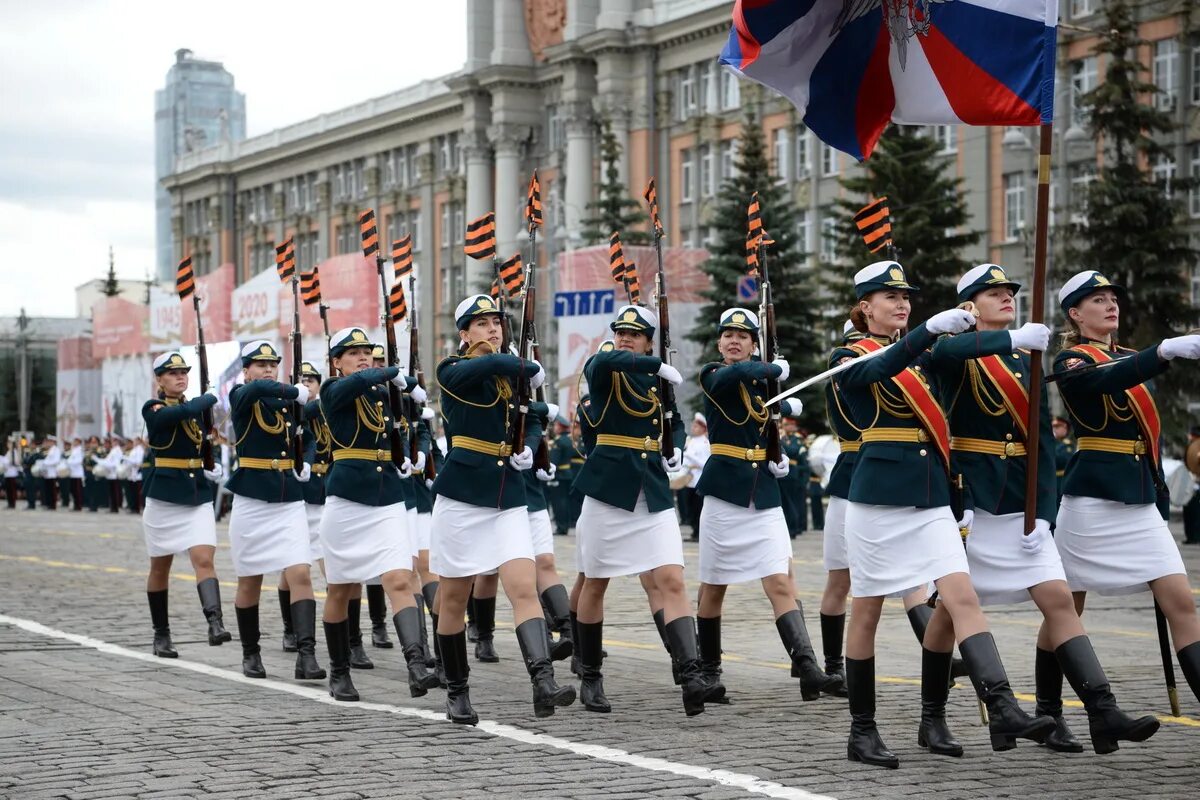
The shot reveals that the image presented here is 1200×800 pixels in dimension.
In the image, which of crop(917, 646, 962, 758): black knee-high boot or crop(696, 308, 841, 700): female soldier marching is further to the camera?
crop(696, 308, 841, 700): female soldier marching

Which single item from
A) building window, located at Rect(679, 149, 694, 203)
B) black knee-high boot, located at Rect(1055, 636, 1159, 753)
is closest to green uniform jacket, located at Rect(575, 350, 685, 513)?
black knee-high boot, located at Rect(1055, 636, 1159, 753)

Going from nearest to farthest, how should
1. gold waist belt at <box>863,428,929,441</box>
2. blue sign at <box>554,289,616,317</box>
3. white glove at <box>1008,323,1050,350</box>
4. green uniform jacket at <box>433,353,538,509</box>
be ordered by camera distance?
1. white glove at <box>1008,323,1050,350</box>
2. gold waist belt at <box>863,428,929,441</box>
3. green uniform jacket at <box>433,353,538,509</box>
4. blue sign at <box>554,289,616,317</box>

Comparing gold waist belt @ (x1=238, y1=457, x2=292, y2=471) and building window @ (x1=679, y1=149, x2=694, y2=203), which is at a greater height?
building window @ (x1=679, y1=149, x2=694, y2=203)

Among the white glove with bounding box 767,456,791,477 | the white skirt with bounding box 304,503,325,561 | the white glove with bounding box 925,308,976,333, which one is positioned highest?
the white glove with bounding box 925,308,976,333

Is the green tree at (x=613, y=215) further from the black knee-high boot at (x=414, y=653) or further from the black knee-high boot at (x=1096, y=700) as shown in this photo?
the black knee-high boot at (x=1096, y=700)

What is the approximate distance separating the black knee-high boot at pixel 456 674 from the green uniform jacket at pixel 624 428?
122cm

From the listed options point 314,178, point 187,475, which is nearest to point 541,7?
point 314,178

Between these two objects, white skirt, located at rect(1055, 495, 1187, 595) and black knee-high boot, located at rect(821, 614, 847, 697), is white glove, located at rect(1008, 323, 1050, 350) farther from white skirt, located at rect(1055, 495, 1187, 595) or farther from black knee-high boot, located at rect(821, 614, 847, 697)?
black knee-high boot, located at rect(821, 614, 847, 697)

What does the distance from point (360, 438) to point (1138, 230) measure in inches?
1063

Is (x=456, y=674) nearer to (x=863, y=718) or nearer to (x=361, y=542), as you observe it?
(x=361, y=542)

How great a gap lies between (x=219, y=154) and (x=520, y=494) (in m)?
92.6

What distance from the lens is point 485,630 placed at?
40.7ft

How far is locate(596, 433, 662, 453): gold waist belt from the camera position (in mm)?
10359

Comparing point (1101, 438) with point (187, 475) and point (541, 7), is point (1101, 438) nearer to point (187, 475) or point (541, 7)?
point (187, 475)
